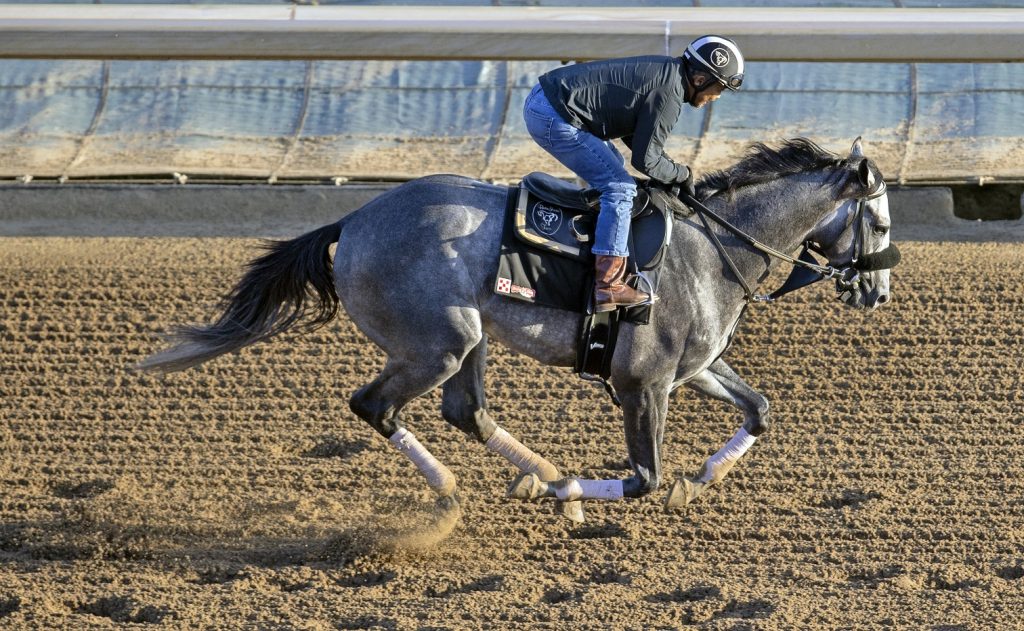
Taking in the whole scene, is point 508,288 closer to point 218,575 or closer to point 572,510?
point 572,510

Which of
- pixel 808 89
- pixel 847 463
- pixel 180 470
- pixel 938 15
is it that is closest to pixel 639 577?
pixel 847 463

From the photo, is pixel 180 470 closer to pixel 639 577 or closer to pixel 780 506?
pixel 639 577

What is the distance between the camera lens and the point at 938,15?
368 inches

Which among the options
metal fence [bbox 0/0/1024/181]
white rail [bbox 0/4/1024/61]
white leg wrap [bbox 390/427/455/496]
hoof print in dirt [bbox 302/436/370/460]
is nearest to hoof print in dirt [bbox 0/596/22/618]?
white leg wrap [bbox 390/427/455/496]

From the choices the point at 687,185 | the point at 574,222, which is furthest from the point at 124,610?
the point at 687,185

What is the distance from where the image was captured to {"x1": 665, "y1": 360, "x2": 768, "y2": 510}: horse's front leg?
630cm

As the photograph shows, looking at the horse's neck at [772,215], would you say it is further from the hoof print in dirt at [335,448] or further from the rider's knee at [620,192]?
the hoof print in dirt at [335,448]

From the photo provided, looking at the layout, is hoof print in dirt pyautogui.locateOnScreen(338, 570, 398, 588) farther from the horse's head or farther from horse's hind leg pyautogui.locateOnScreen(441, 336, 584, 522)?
the horse's head

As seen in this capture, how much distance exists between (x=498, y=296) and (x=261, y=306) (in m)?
1.19

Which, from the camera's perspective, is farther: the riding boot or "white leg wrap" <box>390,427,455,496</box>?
"white leg wrap" <box>390,427,455,496</box>

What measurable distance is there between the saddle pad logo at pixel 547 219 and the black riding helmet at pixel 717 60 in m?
0.88

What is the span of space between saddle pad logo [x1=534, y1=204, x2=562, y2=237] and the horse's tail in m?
1.00

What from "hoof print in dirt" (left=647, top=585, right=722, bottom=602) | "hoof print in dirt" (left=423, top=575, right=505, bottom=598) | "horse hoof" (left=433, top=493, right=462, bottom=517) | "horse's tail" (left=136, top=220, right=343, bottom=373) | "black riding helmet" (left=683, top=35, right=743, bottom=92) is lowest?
"hoof print in dirt" (left=423, top=575, right=505, bottom=598)

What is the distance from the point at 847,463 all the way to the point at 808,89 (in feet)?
18.0
